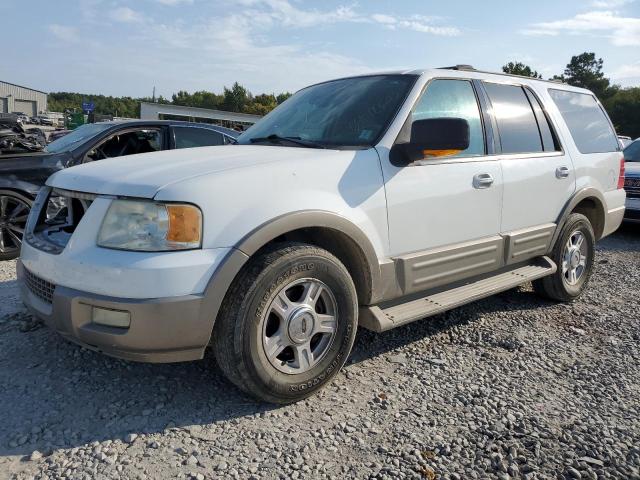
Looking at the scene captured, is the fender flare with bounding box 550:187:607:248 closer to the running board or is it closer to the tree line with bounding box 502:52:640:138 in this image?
the running board

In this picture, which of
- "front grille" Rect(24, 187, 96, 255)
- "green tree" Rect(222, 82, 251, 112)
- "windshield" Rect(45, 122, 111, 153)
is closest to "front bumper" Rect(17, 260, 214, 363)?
"front grille" Rect(24, 187, 96, 255)

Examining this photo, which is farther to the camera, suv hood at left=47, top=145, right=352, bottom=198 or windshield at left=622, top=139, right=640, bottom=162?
windshield at left=622, top=139, right=640, bottom=162

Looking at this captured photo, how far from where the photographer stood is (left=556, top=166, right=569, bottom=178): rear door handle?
4.23 meters

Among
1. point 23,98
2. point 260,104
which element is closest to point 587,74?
point 260,104

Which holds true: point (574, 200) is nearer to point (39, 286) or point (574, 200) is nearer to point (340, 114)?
point (340, 114)

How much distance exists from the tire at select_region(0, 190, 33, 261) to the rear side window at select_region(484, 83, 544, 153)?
481 cm

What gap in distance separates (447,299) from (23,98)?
105m

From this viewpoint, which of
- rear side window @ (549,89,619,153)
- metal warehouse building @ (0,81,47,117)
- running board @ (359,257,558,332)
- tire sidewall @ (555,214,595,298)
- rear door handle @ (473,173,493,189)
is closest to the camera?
running board @ (359,257,558,332)

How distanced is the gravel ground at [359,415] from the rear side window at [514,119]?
1480mm

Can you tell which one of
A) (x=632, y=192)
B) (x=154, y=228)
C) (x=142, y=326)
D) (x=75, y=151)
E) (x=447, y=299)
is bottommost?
(x=447, y=299)

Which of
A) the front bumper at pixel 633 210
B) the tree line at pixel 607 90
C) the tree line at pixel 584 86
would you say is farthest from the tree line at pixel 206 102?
the front bumper at pixel 633 210

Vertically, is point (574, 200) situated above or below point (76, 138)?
below

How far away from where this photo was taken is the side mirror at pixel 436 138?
285 centimetres

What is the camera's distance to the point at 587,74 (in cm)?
6141
